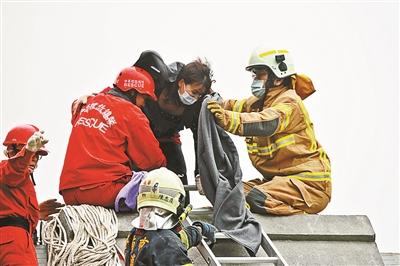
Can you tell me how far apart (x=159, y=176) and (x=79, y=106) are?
2.25 metres

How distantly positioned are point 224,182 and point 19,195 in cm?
150

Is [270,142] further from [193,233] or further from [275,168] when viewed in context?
[193,233]

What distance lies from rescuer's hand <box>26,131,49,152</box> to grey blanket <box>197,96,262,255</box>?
134 cm

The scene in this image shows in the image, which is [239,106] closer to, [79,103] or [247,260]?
[79,103]

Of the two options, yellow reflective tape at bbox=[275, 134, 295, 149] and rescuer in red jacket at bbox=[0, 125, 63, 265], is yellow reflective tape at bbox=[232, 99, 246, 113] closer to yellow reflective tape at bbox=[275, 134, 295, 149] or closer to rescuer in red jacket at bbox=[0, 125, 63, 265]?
yellow reflective tape at bbox=[275, 134, 295, 149]

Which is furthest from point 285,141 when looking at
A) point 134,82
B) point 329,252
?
point 134,82

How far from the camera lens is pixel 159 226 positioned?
6.46 meters

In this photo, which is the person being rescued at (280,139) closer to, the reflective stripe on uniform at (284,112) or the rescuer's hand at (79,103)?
the reflective stripe on uniform at (284,112)

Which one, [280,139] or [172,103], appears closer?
[280,139]

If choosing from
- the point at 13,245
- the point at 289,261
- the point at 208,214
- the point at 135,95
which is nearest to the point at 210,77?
the point at 135,95

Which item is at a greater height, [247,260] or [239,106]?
[239,106]

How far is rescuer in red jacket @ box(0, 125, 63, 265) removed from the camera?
282 inches

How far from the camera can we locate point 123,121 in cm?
827

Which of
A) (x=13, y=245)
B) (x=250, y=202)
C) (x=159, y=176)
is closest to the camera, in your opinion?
(x=159, y=176)
